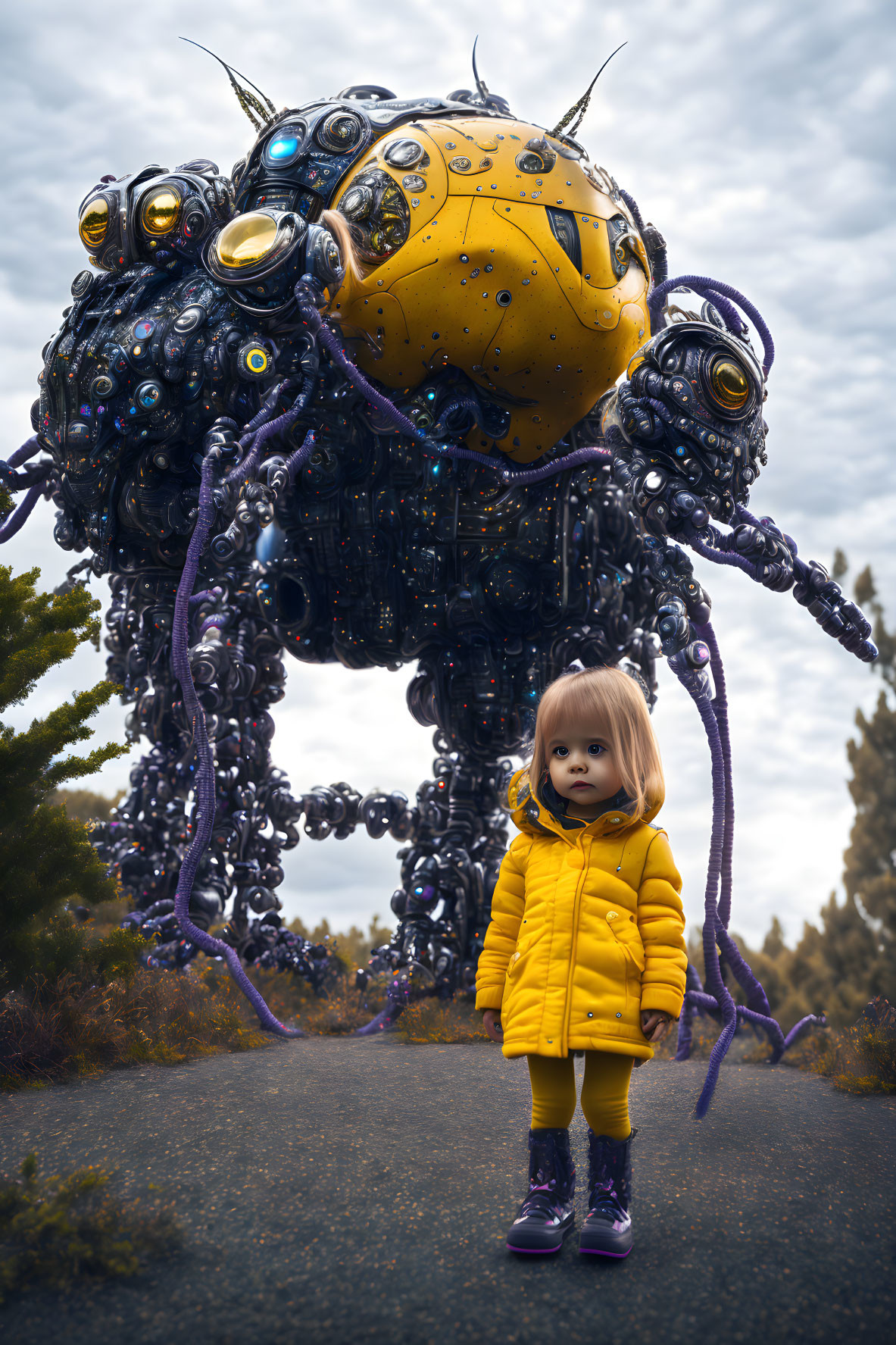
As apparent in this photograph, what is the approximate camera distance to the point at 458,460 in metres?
5.04

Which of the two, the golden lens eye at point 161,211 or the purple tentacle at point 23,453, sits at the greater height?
the golden lens eye at point 161,211

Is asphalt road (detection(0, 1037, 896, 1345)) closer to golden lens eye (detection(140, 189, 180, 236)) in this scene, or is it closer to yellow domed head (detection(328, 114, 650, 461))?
yellow domed head (detection(328, 114, 650, 461))

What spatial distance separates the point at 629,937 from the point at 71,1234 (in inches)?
56.8

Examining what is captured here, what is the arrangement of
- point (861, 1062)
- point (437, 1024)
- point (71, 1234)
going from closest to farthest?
point (71, 1234)
point (861, 1062)
point (437, 1024)

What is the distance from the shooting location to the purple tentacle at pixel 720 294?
4949 mm

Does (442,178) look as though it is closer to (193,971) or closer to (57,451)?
(57,451)

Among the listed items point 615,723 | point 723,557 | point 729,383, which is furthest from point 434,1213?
point 729,383

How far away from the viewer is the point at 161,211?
16.1ft

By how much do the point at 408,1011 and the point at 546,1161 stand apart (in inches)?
112

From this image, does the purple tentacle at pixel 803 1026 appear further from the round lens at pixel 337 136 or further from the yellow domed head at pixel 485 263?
the round lens at pixel 337 136

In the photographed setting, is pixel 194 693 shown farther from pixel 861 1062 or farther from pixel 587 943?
pixel 861 1062

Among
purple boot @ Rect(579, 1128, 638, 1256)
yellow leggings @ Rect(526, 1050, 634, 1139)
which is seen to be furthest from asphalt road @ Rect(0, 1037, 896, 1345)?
yellow leggings @ Rect(526, 1050, 634, 1139)

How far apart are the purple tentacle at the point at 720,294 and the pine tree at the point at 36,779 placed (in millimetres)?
3323

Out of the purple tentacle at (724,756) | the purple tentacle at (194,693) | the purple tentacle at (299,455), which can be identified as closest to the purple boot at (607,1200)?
the purple tentacle at (724,756)
